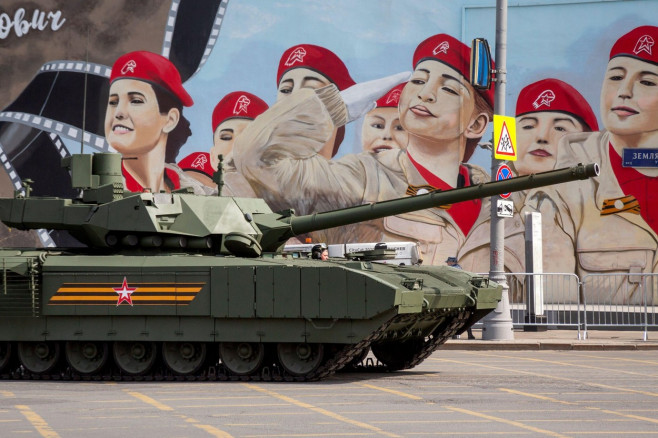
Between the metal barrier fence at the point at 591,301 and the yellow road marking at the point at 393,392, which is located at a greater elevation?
the metal barrier fence at the point at 591,301

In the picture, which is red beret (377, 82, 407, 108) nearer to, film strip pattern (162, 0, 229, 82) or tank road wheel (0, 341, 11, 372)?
film strip pattern (162, 0, 229, 82)

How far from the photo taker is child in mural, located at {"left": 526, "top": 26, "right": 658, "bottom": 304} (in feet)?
101

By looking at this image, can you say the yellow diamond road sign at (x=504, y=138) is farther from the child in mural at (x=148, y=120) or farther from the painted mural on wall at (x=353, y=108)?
the child in mural at (x=148, y=120)

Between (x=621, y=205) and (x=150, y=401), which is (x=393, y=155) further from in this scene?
(x=150, y=401)

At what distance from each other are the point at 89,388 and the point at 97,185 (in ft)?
11.7

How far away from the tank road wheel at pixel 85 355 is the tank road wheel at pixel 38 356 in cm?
22

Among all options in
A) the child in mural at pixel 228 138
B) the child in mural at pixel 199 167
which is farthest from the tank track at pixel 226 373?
the child in mural at pixel 199 167

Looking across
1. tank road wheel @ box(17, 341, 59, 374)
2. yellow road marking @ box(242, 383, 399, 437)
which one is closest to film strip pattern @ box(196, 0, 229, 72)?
tank road wheel @ box(17, 341, 59, 374)

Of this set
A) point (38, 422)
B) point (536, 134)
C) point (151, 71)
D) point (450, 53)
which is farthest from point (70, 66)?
point (38, 422)

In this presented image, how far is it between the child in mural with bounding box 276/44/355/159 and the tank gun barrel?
16393mm

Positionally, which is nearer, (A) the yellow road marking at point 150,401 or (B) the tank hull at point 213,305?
(A) the yellow road marking at point 150,401

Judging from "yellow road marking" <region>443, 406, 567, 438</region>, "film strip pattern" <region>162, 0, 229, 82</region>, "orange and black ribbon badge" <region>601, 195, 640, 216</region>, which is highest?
"film strip pattern" <region>162, 0, 229, 82</region>

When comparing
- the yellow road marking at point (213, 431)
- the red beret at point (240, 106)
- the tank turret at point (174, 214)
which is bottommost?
the yellow road marking at point (213, 431)

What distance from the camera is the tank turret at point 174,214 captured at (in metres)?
16.0
